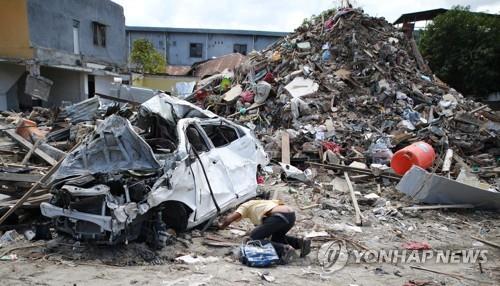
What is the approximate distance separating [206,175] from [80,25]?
23.3 meters

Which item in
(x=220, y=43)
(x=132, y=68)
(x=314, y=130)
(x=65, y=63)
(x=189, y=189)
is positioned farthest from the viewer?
(x=220, y=43)

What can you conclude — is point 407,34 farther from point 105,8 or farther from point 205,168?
point 105,8

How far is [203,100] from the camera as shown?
16141mm

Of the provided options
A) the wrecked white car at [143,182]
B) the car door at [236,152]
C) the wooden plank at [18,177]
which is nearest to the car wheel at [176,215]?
the wrecked white car at [143,182]

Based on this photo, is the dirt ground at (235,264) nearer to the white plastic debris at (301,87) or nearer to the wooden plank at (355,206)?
the wooden plank at (355,206)

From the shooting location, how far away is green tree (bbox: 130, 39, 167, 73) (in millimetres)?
33872

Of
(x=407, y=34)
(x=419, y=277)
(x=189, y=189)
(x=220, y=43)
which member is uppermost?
(x=220, y=43)

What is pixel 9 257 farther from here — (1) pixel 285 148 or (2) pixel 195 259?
(1) pixel 285 148

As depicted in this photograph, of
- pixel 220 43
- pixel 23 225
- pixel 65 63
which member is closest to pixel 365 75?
pixel 23 225

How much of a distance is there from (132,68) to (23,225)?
27227 millimetres

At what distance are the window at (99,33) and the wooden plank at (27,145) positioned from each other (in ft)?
58.6

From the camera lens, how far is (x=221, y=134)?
25.0 ft

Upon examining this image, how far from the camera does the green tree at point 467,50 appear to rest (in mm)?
26484

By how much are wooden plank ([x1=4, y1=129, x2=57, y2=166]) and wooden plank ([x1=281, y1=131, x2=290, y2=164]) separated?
530 cm
